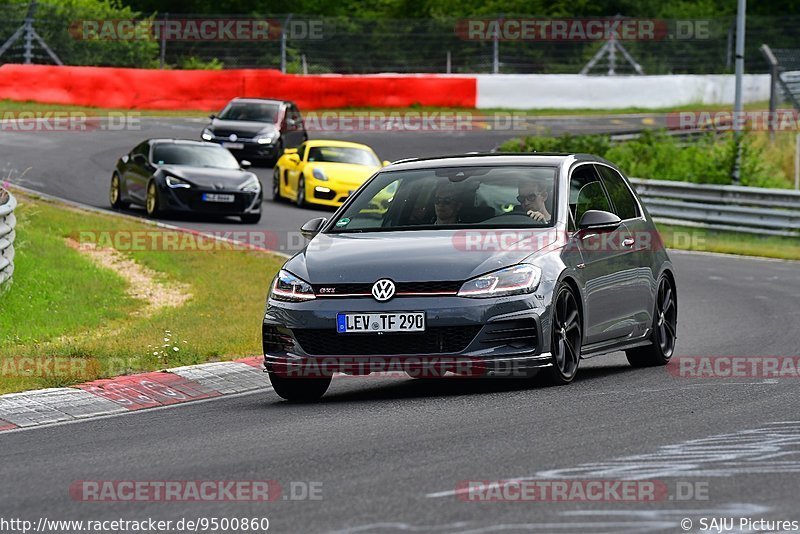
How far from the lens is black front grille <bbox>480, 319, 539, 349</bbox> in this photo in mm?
10031

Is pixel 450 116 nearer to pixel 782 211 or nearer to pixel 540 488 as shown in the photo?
pixel 782 211

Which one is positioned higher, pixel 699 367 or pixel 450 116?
pixel 699 367

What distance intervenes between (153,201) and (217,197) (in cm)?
111

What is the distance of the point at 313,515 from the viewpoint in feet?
21.1

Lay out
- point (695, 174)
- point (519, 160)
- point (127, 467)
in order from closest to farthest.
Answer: point (127, 467) → point (519, 160) → point (695, 174)

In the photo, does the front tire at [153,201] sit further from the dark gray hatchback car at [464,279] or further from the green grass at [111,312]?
the dark gray hatchback car at [464,279]

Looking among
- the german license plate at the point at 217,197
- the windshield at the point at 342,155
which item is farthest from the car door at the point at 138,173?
the windshield at the point at 342,155

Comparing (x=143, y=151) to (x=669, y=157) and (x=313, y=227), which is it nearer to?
(x=669, y=157)

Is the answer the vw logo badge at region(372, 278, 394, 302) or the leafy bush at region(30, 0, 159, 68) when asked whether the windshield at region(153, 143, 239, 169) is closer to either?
the vw logo badge at region(372, 278, 394, 302)

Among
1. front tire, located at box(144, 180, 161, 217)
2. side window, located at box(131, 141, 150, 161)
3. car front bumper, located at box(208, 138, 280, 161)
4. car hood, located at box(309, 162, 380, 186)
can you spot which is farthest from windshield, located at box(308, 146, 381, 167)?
car front bumper, located at box(208, 138, 280, 161)

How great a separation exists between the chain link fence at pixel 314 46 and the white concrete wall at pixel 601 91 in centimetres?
64

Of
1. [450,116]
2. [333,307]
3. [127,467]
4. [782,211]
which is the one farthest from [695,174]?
[127,467]

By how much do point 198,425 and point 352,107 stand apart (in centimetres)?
4085

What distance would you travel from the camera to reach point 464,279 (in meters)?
10.0
